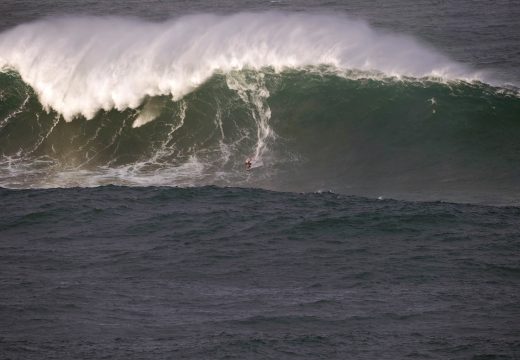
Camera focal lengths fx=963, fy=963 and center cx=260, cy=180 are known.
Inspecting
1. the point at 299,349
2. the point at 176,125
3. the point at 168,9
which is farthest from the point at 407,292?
the point at 168,9

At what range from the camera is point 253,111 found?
30719mm

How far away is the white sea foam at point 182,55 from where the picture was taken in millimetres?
31969

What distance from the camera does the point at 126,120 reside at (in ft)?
102

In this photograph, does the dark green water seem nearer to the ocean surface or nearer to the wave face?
the ocean surface

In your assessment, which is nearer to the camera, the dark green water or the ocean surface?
the dark green water

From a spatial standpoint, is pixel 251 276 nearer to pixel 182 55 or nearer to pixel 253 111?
pixel 253 111

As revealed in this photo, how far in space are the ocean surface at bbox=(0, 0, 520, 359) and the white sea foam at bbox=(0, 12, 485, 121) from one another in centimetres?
8

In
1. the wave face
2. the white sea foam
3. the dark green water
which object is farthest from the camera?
the white sea foam

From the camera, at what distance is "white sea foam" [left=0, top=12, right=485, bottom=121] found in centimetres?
3197

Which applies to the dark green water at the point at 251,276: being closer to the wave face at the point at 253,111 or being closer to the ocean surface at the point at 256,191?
the ocean surface at the point at 256,191

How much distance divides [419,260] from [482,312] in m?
2.87

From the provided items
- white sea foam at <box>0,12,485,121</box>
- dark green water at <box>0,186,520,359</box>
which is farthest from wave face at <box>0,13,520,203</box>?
dark green water at <box>0,186,520,359</box>

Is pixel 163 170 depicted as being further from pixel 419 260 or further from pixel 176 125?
pixel 419 260

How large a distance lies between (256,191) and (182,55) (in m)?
8.87
